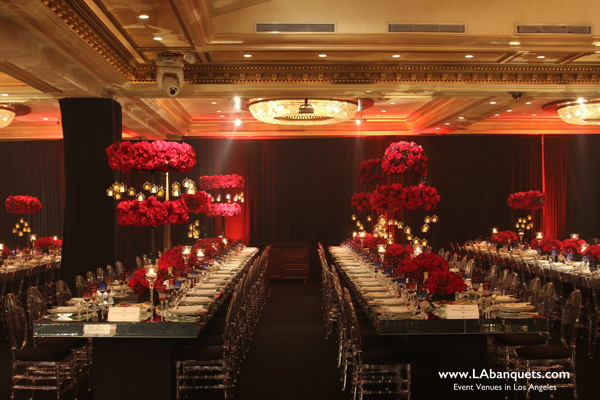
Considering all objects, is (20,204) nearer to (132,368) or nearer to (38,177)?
(38,177)

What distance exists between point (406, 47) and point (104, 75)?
3.53 metres

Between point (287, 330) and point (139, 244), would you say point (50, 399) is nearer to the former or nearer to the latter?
point (287, 330)

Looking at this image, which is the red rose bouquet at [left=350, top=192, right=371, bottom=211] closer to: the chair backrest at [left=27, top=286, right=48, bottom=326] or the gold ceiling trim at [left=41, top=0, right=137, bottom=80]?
the gold ceiling trim at [left=41, top=0, right=137, bottom=80]

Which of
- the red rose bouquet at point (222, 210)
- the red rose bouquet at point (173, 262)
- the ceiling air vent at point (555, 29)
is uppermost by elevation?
the ceiling air vent at point (555, 29)

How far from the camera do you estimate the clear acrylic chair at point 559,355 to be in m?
4.82

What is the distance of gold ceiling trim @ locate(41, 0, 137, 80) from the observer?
5281 millimetres

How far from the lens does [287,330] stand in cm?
820

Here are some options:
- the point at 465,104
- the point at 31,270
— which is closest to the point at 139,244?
the point at 31,270

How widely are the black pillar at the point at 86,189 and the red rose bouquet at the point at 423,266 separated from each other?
415cm

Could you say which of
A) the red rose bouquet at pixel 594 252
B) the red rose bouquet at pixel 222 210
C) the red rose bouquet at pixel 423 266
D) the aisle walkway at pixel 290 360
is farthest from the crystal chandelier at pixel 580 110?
the red rose bouquet at pixel 423 266

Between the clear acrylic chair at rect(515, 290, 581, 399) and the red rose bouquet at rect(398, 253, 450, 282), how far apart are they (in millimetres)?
876

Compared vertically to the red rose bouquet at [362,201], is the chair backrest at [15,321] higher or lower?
lower

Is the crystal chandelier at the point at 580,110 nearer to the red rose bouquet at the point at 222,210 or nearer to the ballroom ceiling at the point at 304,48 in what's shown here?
the ballroom ceiling at the point at 304,48

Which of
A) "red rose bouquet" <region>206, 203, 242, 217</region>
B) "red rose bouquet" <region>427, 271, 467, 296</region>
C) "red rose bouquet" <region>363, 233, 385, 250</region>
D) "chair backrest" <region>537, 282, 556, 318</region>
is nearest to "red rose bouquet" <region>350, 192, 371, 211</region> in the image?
"red rose bouquet" <region>363, 233, 385, 250</region>
